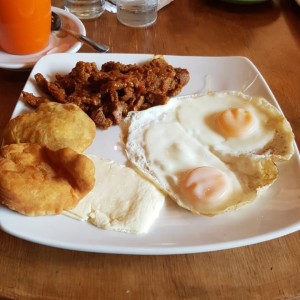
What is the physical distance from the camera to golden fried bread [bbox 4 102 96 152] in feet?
3.59

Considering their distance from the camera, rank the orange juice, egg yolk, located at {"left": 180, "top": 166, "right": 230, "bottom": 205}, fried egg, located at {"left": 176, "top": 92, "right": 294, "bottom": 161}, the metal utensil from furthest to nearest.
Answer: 1. the metal utensil
2. the orange juice
3. fried egg, located at {"left": 176, "top": 92, "right": 294, "bottom": 161}
4. egg yolk, located at {"left": 180, "top": 166, "right": 230, "bottom": 205}

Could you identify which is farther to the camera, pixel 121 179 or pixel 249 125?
pixel 249 125

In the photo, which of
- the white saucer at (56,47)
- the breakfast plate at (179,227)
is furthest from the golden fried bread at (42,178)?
the white saucer at (56,47)

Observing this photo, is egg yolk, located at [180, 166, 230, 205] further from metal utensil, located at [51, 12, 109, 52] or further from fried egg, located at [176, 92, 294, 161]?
metal utensil, located at [51, 12, 109, 52]

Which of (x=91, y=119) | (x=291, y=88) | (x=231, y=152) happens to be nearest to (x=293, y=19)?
(x=291, y=88)

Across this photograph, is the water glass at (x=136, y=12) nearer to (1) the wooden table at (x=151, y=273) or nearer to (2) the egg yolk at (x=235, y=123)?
(2) the egg yolk at (x=235, y=123)

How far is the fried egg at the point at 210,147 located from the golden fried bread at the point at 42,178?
7.3 inches

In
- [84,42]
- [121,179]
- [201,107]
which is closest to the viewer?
[121,179]

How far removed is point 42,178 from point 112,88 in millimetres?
405

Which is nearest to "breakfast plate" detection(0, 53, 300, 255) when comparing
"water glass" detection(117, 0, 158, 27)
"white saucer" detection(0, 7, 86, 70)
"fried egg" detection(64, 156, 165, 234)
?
"fried egg" detection(64, 156, 165, 234)

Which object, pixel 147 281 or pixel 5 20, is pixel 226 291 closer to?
pixel 147 281

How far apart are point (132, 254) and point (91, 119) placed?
0.44 m

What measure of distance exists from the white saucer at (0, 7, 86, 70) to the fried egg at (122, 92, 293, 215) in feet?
1.48

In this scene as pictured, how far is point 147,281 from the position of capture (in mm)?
912
